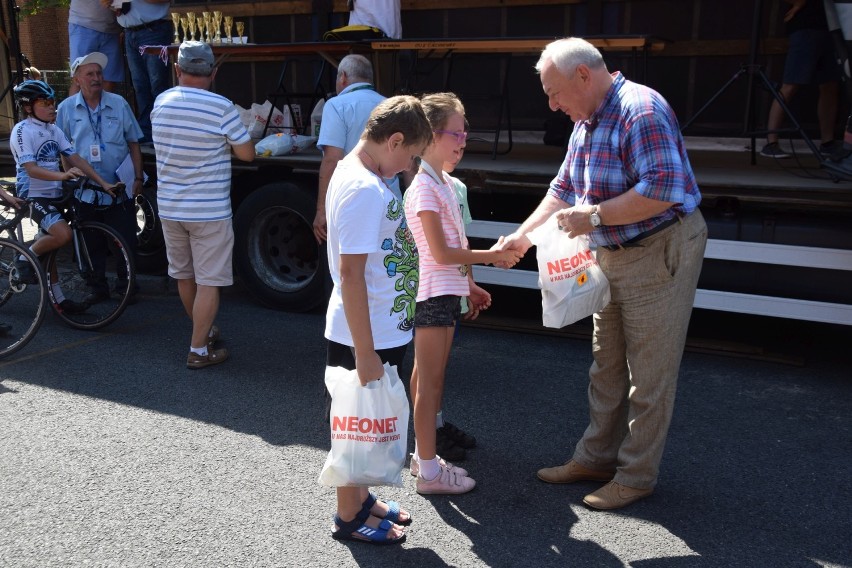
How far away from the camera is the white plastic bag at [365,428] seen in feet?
9.09

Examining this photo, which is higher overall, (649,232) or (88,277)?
(649,232)

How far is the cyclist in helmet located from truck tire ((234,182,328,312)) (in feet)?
3.43

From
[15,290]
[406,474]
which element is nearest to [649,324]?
[406,474]

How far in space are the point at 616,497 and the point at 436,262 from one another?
1.20 metres

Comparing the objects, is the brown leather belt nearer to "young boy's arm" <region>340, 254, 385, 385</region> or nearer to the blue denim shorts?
"young boy's arm" <region>340, 254, 385, 385</region>

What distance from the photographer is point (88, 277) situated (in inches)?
244

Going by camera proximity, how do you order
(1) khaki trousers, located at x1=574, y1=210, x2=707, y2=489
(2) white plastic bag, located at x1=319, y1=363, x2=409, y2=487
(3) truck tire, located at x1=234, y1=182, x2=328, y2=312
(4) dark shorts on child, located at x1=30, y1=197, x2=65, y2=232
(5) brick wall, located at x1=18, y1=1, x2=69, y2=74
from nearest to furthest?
(2) white plastic bag, located at x1=319, y1=363, x2=409, y2=487, (1) khaki trousers, located at x1=574, y1=210, x2=707, y2=489, (4) dark shorts on child, located at x1=30, y1=197, x2=65, y2=232, (3) truck tire, located at x1=234, y1=182, x2=328, y2=312, (5) brick wall, located at x1=18, y1=1, x2=69, y2=74

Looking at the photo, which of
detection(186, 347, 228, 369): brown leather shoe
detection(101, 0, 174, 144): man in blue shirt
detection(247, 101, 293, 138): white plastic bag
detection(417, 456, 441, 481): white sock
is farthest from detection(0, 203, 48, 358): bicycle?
detection(417, 456, 441, 481): white sock

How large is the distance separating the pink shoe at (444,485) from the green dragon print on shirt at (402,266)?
862 millimetres

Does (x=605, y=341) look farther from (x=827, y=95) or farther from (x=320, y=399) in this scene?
(x=827, y=95)

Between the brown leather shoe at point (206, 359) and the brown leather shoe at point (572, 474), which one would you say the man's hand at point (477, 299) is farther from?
the brown leather shoe at point (206, 359)

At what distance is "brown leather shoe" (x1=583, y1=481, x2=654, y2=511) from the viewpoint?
339cm

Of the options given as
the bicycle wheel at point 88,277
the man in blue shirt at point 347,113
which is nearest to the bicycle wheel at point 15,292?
the bicycle wheel at point 88,277

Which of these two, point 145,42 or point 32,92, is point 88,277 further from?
point 145,42
